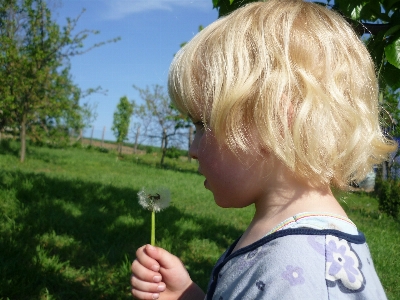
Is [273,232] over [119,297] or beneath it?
over

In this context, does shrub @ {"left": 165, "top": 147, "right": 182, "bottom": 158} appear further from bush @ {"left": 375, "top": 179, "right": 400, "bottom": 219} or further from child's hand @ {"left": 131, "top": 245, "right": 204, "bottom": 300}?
child's hand @ {"left": 131, "top": 245, "right": 204, "bottom": 300}

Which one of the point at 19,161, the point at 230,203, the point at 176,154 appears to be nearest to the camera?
the point at 230,203

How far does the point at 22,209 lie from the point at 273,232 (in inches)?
168

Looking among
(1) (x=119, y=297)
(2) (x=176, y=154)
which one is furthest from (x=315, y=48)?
(2) (x=176, y=154)

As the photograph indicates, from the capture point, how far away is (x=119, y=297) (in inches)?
116

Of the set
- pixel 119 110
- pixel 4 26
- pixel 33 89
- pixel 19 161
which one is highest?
pixel 4 26

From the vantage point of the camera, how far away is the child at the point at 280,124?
0.98m

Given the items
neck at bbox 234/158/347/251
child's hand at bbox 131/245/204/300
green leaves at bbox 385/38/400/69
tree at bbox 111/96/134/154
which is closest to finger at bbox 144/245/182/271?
child's hand at bbox 131/245/204/300

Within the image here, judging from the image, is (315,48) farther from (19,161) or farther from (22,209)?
(19,161)

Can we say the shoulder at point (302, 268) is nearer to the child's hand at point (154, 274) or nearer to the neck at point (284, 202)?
the neck at point (284, 202)

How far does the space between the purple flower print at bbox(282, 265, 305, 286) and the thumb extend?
0.47m

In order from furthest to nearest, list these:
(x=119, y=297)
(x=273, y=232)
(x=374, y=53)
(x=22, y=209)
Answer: (x=22, y=209) < (x=119, y=297) < (x=374, y=53) < (x=273, y=232)

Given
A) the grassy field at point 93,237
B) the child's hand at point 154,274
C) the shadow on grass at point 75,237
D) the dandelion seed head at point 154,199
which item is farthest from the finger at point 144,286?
the shadow on grass at point 75,237

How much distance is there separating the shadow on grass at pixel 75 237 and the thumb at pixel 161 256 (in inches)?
71.7
